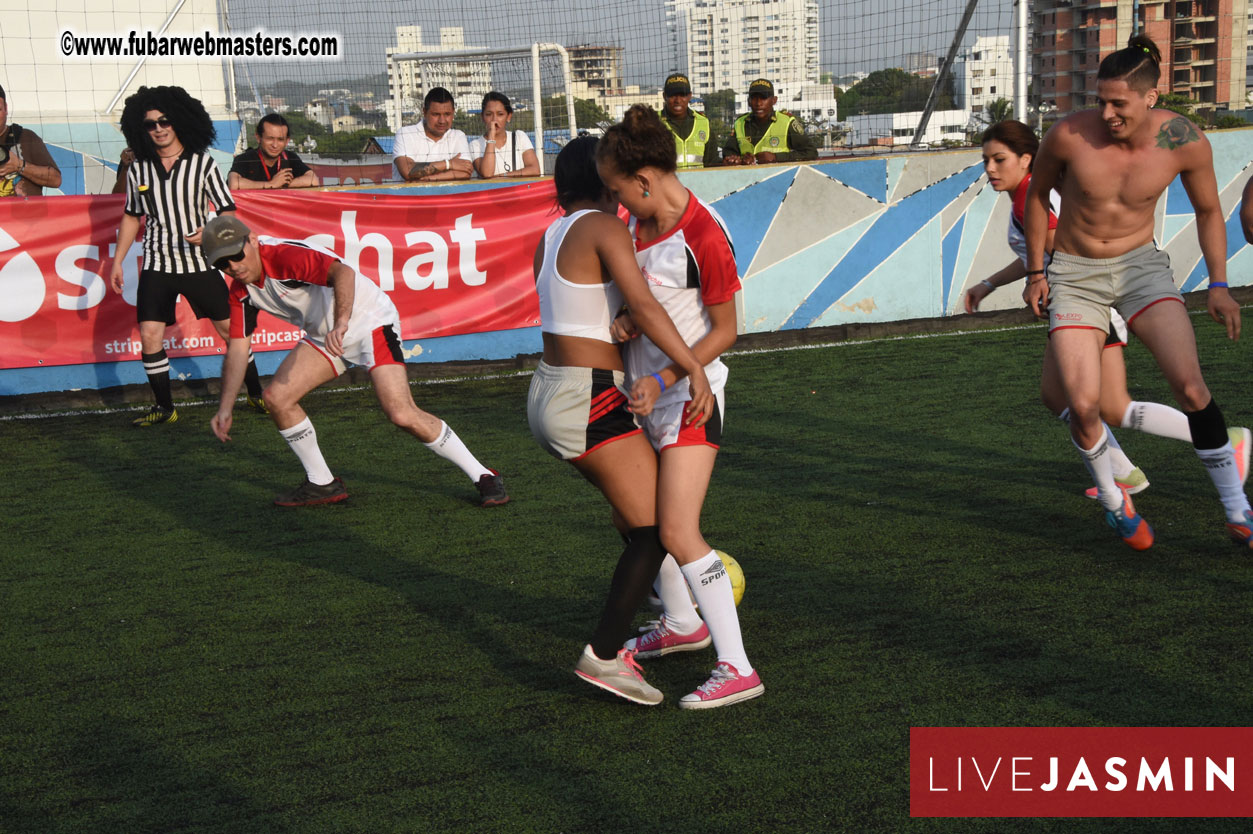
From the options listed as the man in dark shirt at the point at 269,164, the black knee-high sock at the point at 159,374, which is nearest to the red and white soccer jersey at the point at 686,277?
the black knee-high sock at the point at 159,374

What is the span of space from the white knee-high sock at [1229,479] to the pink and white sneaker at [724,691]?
91.7 inches

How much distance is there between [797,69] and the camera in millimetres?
12242

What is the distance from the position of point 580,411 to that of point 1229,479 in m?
2.86

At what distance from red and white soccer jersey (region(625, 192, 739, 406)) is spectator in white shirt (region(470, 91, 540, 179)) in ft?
24.8

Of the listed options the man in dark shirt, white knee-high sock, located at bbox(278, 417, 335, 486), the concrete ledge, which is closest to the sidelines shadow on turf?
white knee-high sock, located at bbox(278, 417, 335, 486)

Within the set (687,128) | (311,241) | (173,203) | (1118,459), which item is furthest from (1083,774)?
(687,128)

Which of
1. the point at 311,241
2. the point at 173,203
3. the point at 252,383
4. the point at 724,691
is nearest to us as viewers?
the point at 724,691

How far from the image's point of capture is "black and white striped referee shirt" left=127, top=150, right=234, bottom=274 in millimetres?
8398

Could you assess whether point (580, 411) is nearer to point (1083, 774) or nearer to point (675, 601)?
point (675, 601)

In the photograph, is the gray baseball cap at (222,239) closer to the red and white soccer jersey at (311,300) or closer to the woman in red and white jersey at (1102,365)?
the red and white soccer jersey at (311,300)

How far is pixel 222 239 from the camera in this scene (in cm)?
564

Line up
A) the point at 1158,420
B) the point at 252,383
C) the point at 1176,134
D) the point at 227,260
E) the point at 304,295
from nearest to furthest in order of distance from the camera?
the point at 1176,134
the point at 1158,420
the point at 227,260
the point at 304,295
the point at 252,383

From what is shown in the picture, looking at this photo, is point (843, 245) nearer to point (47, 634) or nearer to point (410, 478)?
point (410, 478)

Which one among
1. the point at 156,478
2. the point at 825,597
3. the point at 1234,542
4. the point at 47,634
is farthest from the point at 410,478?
the point at 1234,542
